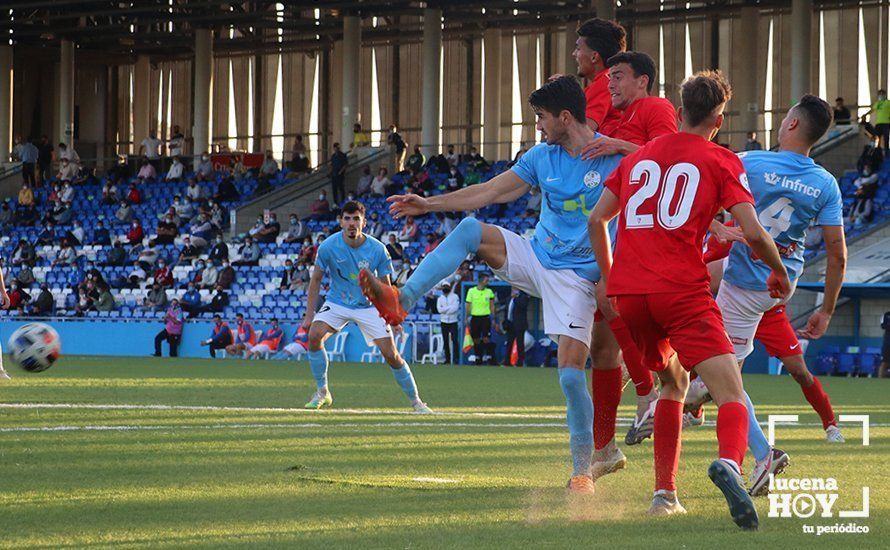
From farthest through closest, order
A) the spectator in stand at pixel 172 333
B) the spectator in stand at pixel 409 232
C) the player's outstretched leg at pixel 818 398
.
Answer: the spectator in stand at pixel 409 232 → the spectator in stand at pixel 172 333 → the player's outstretched leg at pixel 818 398

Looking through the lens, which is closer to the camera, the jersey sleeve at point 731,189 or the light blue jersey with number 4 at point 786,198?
the jersey sleeve at point 731,189

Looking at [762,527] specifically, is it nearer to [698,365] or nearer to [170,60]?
[698,365]

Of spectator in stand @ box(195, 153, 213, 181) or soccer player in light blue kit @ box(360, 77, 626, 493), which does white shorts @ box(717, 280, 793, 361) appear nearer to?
soccer player in light blue kit @ box(360, 77, 626, 493)

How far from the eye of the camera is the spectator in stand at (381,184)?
125 feet

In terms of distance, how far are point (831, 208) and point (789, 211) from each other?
9.9 inches

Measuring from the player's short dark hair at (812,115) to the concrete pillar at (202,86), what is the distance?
41398 millimetres

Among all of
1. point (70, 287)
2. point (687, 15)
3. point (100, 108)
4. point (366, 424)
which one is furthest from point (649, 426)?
point (100, 108)

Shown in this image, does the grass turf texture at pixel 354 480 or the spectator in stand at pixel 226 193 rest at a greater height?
the spectator in stand at pixel 226 193

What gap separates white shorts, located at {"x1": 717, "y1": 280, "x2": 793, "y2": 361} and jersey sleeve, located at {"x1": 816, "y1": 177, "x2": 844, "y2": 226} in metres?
0.54

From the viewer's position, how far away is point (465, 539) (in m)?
5.41

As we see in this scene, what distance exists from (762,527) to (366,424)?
17.7ft

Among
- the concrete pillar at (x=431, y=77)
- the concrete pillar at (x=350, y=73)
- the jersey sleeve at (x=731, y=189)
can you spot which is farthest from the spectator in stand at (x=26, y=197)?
the jersey sleeve at (x=731, y=189)

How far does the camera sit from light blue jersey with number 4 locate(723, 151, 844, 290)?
8.10 metres

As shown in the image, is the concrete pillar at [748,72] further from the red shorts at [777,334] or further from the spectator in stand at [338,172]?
the red shorts at [777,334]
